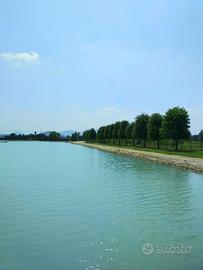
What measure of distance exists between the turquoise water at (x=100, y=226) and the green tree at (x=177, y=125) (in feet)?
135

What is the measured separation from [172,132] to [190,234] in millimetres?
57949

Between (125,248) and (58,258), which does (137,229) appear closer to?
(125,248)

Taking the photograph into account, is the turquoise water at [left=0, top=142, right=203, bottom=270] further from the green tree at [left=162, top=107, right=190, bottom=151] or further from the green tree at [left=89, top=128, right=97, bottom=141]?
the green tree at [left=89, top=128, right=97, bottom=141]

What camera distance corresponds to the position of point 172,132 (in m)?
75.1

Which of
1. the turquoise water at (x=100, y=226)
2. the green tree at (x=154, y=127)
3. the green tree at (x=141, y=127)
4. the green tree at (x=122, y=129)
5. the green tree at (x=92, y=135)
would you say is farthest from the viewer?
the green tree at (x=92, y=135)

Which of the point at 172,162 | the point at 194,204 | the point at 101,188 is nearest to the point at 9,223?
the point at 194,204

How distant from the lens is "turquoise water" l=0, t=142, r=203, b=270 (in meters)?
14.4

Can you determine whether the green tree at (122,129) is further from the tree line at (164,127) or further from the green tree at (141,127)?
the green tree at (141,127)

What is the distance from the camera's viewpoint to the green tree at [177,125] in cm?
7512

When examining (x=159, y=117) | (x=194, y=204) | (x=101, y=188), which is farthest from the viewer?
(x=159, y=117)

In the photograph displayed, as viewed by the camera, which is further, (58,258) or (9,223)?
(9,223)

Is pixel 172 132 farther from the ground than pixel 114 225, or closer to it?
farther from the ground

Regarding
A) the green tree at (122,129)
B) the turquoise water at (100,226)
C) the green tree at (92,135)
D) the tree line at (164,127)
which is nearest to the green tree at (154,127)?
the tree line at (164,127)

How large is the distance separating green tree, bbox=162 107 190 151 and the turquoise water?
41257 millimetres
